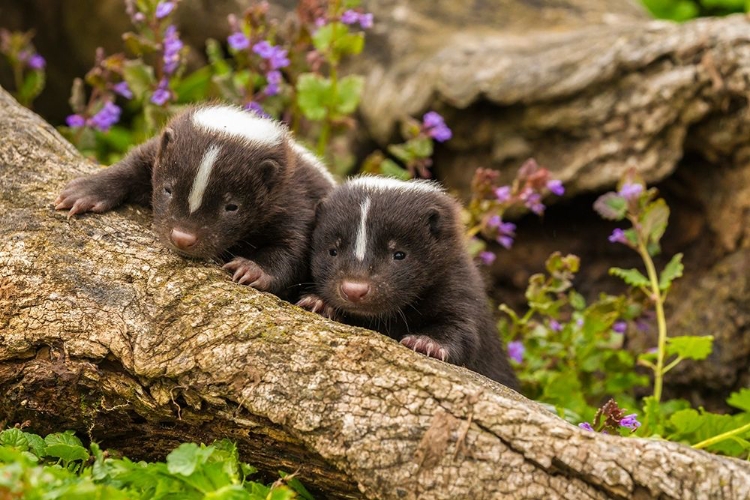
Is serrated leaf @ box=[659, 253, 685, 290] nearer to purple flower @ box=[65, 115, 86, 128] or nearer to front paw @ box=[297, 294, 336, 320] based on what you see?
front paw @ box=[297, 294, 336, 320]

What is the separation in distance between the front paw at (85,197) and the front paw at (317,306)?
1.16 m

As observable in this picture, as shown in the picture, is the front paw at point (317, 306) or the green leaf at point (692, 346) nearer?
the front paw at point (317, 306)

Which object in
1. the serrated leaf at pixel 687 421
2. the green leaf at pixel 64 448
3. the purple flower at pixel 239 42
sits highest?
the purple flower at pixel 239 42

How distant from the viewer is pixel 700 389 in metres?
6.77

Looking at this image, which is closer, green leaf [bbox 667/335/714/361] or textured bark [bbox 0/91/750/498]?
textured bark [bbox 0/91/750/498]

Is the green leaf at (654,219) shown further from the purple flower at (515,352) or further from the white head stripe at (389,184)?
the white head stripe at (389,184)

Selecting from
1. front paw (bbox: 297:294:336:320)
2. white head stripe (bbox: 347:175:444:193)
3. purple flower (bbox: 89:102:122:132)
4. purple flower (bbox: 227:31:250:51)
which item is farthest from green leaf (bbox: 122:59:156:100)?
front paw (bbox: 297:294:336:320)

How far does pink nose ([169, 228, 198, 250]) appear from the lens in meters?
4.48

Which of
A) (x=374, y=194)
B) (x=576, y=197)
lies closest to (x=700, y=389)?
(x=576, y=197)

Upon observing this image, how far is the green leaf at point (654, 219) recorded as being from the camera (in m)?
5.62

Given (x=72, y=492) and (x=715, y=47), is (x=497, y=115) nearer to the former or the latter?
(x=715, y=47)

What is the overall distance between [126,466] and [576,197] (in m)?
5.13

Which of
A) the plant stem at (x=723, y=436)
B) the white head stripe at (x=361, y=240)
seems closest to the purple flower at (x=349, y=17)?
the white head stripe at (x=361, y=240)

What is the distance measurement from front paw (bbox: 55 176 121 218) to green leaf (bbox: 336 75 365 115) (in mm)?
2408
